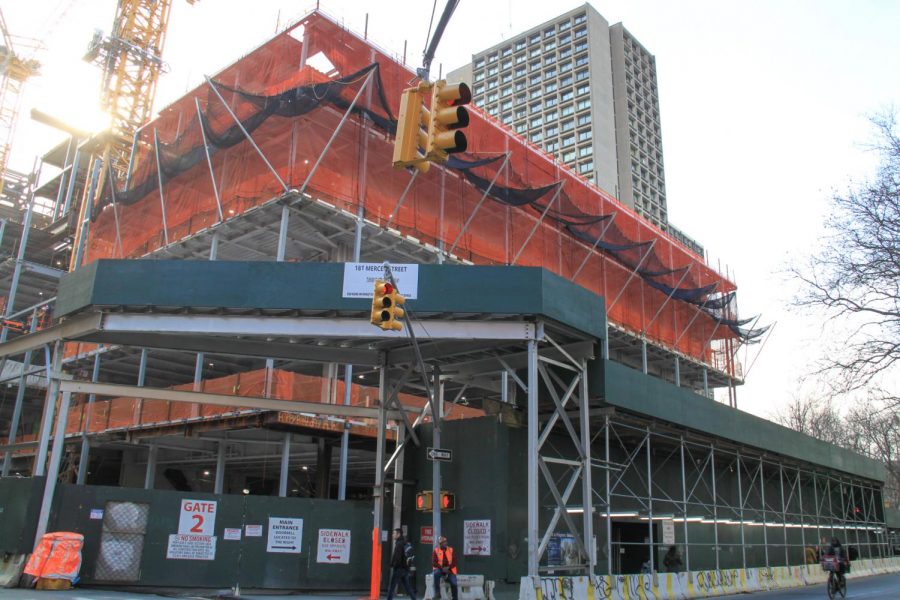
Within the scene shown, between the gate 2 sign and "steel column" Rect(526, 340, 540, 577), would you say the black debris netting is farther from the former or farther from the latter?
the gate 2 sign

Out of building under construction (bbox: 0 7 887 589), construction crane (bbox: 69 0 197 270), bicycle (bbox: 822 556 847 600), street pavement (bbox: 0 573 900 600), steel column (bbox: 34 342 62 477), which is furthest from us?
construction crane (bbox: 69 0 197 270)

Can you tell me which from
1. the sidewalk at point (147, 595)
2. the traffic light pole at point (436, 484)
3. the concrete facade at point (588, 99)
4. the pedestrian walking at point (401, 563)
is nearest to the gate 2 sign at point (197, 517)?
the sidewalk at point (147, 595)

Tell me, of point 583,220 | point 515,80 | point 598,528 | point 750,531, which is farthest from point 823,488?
point 515,80

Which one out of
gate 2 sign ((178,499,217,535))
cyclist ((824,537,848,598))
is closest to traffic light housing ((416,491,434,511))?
gate 2 sign ((178,499,217,535))

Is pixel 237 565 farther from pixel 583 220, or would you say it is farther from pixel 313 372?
pixel 583 220

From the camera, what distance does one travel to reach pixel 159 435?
28.2 m

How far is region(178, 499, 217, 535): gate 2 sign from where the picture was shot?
59.4 feet

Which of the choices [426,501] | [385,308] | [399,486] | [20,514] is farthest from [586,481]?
[20,514]

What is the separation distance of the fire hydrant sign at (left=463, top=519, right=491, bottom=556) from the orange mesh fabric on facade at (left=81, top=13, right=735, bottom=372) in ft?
42.0

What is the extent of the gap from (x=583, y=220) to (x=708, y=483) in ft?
47.1

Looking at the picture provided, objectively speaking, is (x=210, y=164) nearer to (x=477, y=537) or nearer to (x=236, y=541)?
(x=236, y=541)

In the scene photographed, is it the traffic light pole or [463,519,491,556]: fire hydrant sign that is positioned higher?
the traffic light pole

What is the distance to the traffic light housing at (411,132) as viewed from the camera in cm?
957

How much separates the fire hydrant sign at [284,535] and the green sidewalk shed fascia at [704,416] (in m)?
8.77
